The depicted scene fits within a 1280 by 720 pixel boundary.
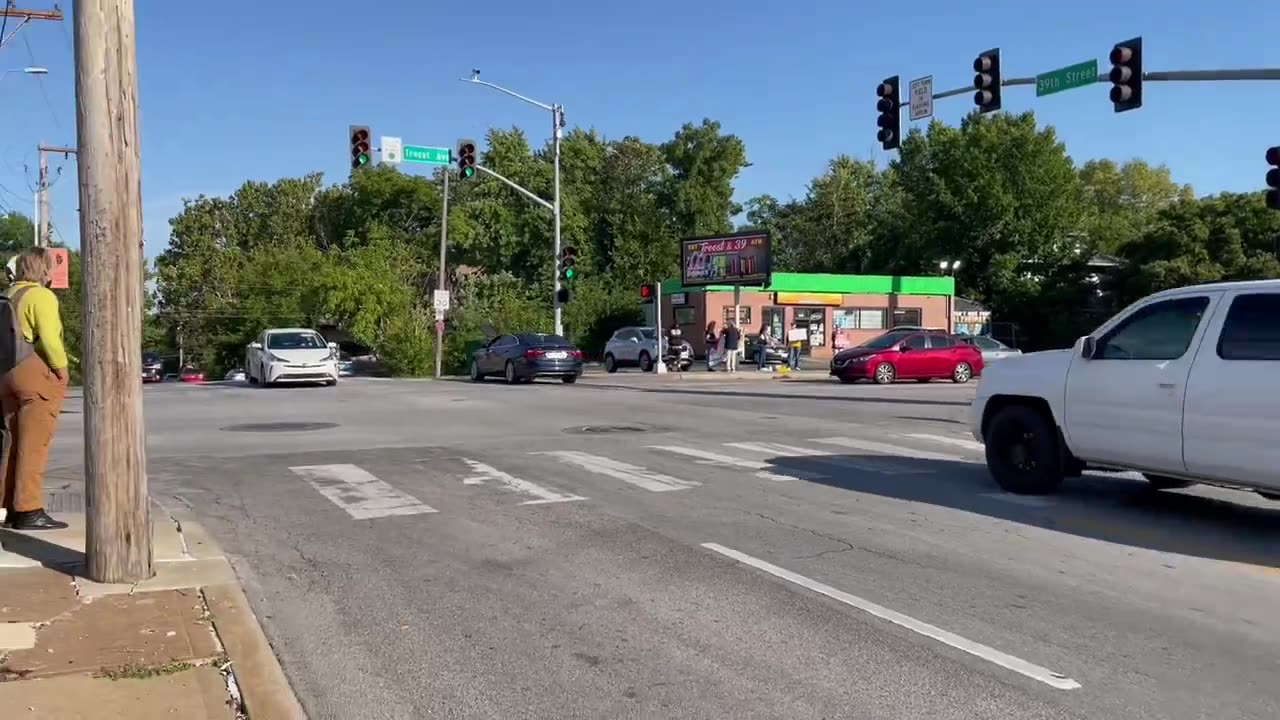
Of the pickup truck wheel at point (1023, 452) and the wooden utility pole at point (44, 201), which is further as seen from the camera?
the wooden utility pole at point (44, 201)

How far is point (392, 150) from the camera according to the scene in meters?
28.1

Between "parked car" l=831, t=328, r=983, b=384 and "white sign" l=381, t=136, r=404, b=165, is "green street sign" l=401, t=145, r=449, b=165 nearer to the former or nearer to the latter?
"white sign" l=381, t=136, r=404, b=165

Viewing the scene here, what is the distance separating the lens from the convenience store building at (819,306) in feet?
170

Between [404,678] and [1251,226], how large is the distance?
2234 inches

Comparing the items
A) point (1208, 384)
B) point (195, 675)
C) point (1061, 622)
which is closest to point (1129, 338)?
point (1208, 384)

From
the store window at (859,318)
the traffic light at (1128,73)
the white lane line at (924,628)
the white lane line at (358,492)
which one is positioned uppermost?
the traffic light at (1128,73)

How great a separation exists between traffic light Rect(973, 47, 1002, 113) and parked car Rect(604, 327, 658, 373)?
21.4 metres

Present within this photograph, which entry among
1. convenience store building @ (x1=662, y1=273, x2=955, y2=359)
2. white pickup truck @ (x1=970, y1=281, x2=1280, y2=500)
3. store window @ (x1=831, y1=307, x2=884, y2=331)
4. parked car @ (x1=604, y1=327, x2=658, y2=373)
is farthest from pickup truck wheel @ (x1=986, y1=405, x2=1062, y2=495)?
store window @ (x1=831, y1=307, x2=884, y2=331)

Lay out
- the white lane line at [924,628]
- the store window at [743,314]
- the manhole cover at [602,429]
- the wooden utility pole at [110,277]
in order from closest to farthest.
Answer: the white lane line at [924,628]
the wooden utility pole at [110,277]
the manhole cover at [602,429]
the store window at [743,314]

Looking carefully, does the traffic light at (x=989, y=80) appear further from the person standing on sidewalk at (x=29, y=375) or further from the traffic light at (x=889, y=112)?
the person standing on sidewalk at (x=29, y=375)

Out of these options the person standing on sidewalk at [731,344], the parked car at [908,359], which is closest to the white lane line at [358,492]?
the parked car at [908,359]

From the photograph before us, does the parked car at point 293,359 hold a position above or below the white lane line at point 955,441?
above

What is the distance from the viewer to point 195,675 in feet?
16.2

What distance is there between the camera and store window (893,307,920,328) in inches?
2238
